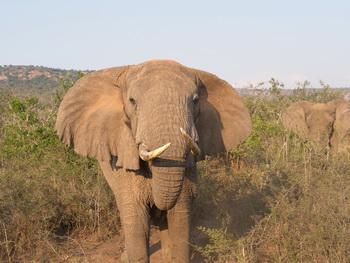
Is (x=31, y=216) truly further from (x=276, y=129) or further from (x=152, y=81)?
(x=276, y=129)

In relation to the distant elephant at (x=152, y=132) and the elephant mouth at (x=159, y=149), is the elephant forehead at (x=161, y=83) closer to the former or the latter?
the distant elephant at (x=152, y=132)

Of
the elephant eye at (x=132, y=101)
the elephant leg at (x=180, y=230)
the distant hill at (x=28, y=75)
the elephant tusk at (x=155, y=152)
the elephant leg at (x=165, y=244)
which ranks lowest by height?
the elephant leg at (x=165, y=244)

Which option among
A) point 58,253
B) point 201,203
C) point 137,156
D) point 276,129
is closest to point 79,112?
point 137,156

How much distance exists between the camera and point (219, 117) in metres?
5.21

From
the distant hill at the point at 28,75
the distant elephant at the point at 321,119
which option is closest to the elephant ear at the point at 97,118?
the distant elephant at the point at 321,119

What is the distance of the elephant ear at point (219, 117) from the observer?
16.6ft

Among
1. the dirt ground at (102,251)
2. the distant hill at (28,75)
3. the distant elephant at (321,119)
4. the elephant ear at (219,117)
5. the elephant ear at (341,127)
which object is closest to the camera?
the elephant ear at (219,117)

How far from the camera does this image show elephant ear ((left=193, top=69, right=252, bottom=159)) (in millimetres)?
5062

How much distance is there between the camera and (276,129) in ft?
34.7

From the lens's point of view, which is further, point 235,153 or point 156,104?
point 235,153

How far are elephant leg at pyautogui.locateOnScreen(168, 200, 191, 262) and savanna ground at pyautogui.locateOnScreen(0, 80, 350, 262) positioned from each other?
0.19 meters

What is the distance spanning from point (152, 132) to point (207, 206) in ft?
12.5

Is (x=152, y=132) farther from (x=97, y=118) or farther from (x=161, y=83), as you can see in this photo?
(x=97, y=118)

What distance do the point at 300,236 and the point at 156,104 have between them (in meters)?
2.34
